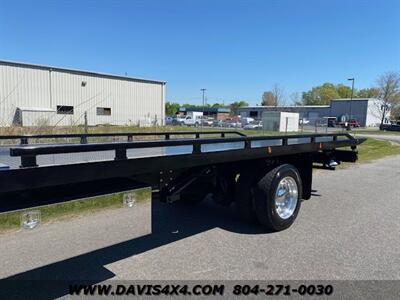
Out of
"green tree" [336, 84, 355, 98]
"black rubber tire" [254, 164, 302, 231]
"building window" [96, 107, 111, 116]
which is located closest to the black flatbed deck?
"black rubber tire" [254, 164, 302, 231]

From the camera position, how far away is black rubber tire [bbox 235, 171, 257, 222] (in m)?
4.57

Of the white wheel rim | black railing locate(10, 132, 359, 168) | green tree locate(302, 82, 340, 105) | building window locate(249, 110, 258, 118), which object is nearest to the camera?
black railing locate(10, 132, 359, 168)

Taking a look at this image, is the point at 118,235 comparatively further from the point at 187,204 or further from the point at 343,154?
the point at 343,154

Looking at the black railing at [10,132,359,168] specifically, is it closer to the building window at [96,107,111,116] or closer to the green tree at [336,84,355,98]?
the building window at [96,107,111,116]

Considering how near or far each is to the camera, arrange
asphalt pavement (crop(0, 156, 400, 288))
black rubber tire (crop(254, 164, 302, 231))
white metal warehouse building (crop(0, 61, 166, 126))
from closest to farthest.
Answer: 1. asphalt pavement (crop(0, 156, 400, 288))
2. black rubber tire (crop(254, 164, 302, 231))
3. white metal warehouse building (crop(0, 61, 166, 126))

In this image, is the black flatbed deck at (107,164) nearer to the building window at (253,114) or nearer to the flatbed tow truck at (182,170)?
the flatbed tow truck at (182,170)

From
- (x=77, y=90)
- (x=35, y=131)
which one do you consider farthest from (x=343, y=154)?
(x=77, y=90)

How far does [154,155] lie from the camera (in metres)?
3.14

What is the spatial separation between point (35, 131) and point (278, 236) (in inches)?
354

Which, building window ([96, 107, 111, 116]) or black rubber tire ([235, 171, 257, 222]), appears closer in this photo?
black rubber tire ([235, 171, 257, 222])

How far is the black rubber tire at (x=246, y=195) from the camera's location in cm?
457

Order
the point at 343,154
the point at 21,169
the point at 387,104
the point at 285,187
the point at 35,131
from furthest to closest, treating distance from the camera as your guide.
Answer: the point at 387,104, the point at 35,131, the point at 343,154, the point at 285,187, the point at 21,169

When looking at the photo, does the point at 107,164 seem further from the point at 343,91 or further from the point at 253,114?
the point at 343,91

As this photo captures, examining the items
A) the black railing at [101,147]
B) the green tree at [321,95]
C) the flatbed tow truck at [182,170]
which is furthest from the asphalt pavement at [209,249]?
the green tree at [321,95]
